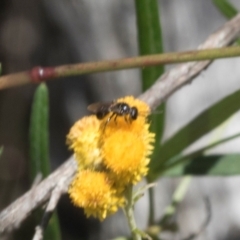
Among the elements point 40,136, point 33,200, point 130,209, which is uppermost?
point 40,136

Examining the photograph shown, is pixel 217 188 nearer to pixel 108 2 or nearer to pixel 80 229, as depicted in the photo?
pixel 80 229

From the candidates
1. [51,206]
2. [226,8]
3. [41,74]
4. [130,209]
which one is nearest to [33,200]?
[51,206]

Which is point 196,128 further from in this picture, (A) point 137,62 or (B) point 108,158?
(A) point 137,62

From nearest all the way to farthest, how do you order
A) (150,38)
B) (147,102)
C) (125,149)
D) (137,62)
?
(137,62), (125,149), (147,102), (150,38)

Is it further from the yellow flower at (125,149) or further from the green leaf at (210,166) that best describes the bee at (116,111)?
the green leaf at (210,166)

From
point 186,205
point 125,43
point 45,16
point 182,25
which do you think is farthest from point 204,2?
point 186,205

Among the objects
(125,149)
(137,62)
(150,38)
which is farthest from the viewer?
(150,38)

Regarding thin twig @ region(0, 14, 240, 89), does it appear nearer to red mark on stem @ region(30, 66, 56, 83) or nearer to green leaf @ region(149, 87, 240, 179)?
red mark on stem @ region(30, 66, 56, 83)

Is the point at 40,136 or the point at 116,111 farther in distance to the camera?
the point at 40,136
